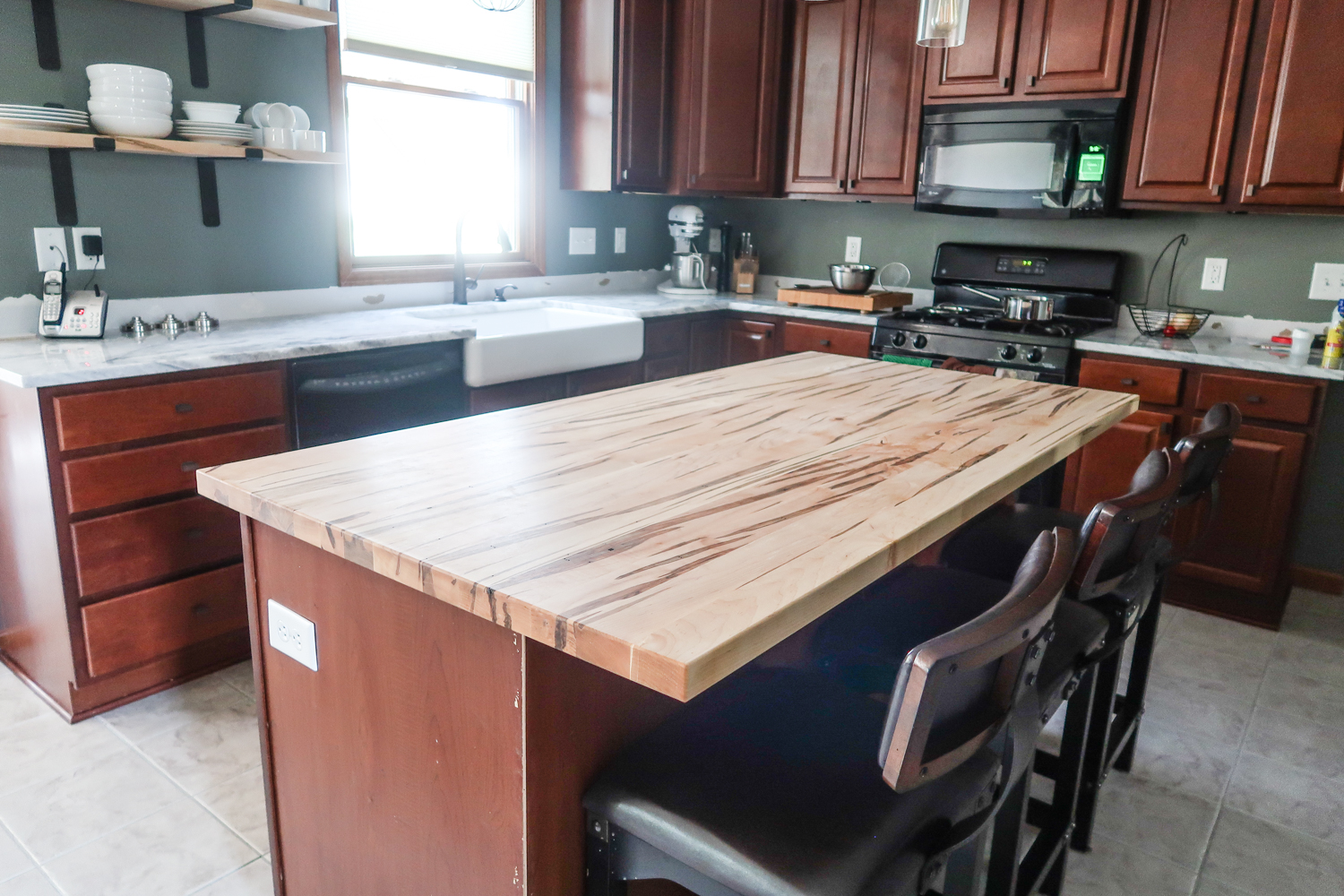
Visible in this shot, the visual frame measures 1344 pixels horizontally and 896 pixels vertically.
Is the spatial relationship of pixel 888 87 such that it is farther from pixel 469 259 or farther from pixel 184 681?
pixel 184 681

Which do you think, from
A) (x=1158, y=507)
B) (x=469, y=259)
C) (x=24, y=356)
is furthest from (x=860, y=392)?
(x=469, y=259)

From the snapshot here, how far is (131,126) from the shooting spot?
2426mm

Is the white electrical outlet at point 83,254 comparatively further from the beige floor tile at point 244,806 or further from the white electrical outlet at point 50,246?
the beige floor tile at point 244,806

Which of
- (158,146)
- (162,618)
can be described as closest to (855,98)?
(158,146)

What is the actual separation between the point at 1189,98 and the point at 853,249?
5.15 ft

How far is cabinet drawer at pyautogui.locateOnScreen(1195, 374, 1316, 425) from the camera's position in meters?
2.86

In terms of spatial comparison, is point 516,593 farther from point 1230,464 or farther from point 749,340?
point 749,340

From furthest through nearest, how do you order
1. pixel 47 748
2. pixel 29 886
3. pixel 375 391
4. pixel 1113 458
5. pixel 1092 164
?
pixel 1092 164 < pixel 1113 458 < pixel 375 391 < pixel 47 748 < pixel 29 886

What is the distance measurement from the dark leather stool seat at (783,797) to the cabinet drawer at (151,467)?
161 cm

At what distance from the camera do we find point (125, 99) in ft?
7.91

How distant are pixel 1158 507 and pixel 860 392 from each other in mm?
825

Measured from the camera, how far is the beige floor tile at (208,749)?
2.09m

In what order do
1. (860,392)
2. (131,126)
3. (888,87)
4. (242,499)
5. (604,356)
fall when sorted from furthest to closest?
(888,87) < (604,356) < (131,126) < (860,392) < (242,499)

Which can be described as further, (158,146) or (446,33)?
(446,33)
